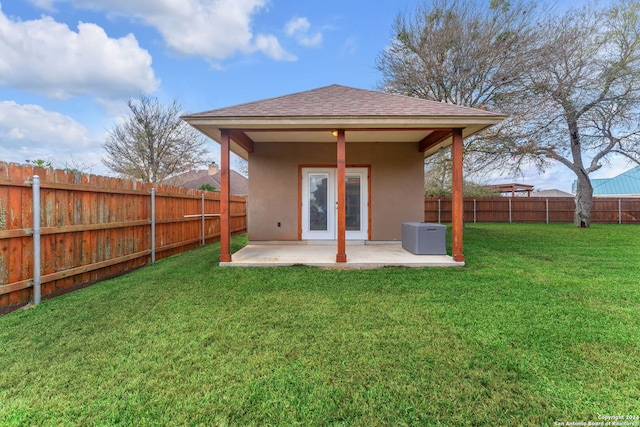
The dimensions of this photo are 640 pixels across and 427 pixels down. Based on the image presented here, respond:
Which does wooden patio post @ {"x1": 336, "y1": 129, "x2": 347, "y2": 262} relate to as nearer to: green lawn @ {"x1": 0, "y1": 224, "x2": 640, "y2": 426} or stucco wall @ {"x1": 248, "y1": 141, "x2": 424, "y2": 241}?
green lawn @ {"x1": 0, "y1": 224, "x2": 640, "y2": 426}

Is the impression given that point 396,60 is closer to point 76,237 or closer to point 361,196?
point 361,196

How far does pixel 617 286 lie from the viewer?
4082 millimetres

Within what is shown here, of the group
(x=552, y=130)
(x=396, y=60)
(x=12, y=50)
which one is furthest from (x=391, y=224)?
(x=12, y=50)

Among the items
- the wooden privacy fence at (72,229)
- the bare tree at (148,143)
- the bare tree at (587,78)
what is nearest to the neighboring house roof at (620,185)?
the bare tree at (587,78)

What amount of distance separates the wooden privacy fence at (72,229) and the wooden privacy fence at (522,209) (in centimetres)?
1434

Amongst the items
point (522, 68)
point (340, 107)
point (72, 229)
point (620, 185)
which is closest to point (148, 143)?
point (72, 229)

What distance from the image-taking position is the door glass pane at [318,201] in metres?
7.41

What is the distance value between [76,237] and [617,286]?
7.75 metres

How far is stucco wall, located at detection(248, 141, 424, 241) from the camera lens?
734 cm

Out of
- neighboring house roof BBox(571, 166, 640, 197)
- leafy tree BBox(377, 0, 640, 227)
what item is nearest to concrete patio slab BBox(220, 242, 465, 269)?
leafy tree BBox(377, 0, 640, 227)

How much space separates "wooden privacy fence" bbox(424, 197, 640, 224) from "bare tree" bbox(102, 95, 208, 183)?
14.8 meters

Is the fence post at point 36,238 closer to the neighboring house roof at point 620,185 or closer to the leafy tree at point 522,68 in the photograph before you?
the leafy tree at point 522,68

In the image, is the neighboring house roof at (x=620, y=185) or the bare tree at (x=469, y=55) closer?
the bare tree at (x=469, y=55)

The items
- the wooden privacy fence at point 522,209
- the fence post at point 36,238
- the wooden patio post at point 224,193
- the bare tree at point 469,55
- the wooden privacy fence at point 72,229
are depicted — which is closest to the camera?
the wooden privacy fence at point 72,229
